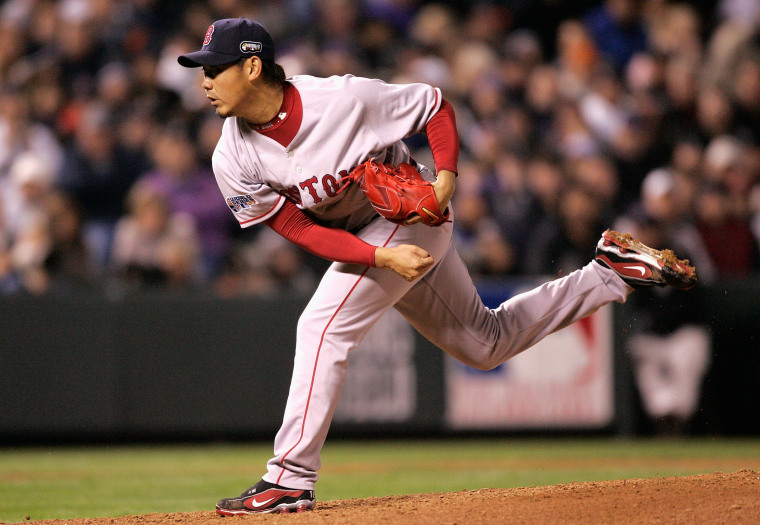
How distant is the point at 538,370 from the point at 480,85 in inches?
124

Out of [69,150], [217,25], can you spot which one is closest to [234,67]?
[217,25]

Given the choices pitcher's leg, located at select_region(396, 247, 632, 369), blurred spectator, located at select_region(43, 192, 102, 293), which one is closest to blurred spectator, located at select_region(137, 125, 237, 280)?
blurred spectator, located at select_region(43, 192, 102, 293)

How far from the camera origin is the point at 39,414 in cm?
823

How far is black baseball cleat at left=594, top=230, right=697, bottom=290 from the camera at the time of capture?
14.8 ft

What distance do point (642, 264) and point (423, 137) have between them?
211 inches

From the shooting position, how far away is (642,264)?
4.55 metres

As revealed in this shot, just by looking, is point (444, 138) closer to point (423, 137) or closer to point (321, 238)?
point (321, 238)

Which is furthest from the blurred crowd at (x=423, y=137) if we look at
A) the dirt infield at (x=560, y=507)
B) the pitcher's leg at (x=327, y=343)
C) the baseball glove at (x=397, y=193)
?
the baseball glove at (x=397, y=193)

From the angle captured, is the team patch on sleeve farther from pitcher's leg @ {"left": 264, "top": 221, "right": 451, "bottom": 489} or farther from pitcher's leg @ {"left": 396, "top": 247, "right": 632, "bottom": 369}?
pitcher's leg @ {"left": 396, "top": 247, "right": 632, "bottom": 369}

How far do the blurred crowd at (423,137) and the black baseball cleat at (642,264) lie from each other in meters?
3.09

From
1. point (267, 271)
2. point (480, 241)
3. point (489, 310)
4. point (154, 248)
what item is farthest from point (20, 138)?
point (489, 310)

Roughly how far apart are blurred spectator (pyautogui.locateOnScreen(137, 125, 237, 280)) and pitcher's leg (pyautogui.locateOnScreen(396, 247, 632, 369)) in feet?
15.5

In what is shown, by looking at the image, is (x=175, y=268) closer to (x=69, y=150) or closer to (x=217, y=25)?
(x=69, y=150)

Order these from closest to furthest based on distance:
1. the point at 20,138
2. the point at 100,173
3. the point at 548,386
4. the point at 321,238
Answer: the point at 321,238 < the point at 548,386 < the point at 100,173 < the point at 20,138
